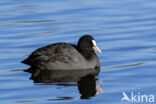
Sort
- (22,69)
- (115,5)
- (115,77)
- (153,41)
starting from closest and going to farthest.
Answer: (115,77)
(22,69)
(153,41)
(115,5)

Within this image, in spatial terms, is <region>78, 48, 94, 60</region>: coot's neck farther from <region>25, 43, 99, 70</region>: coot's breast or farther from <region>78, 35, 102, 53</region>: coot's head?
<region>25, 43, 99, 70</region>: coot's breast

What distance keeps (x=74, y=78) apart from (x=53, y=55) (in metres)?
1.36

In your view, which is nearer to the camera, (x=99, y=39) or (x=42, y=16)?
(x=99, y=39)

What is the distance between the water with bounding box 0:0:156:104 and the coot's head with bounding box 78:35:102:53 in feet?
1.49

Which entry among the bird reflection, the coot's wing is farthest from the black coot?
the bird reflection

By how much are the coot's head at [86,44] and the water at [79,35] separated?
0.45 m

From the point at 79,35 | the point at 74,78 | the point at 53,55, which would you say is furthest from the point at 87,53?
the point at 79,35

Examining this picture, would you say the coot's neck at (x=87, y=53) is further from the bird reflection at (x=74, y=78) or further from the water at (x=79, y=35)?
the bird reflection at (x=74, y=78)

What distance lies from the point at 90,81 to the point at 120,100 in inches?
83.3

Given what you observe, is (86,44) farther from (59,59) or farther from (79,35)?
(79,35)

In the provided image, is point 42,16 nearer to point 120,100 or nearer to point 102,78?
point 102,78

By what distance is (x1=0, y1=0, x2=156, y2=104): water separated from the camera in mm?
12891

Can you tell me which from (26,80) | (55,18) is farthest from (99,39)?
(26,80)

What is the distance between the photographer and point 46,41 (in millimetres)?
17781
